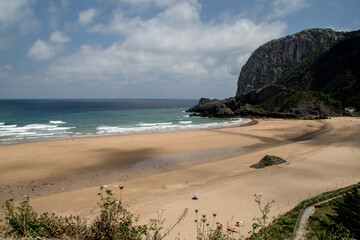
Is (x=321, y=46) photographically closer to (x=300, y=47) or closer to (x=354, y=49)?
(x=300, y=47)

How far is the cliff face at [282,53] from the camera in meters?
112

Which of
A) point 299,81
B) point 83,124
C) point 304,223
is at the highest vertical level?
point 299,81

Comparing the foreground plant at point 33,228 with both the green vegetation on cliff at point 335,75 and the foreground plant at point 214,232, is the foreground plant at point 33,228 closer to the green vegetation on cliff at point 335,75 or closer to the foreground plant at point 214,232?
the foreground plant at point 214,232

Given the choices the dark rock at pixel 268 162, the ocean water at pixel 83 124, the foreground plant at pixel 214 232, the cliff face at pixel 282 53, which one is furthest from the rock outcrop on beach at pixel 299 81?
the foreground plant at pixel 214 232

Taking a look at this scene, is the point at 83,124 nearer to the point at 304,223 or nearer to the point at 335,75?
the point at 304,223

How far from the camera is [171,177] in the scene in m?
12.5

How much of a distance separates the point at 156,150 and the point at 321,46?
403 feet

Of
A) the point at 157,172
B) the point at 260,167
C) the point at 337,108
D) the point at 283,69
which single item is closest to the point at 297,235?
the point at 260,167

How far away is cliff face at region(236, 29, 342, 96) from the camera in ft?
366

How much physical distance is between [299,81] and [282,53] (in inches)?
1353

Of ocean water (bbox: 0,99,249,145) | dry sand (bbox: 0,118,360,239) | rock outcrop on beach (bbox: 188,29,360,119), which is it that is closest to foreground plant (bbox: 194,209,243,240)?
dry sand (bbox: 0,118,360,239)

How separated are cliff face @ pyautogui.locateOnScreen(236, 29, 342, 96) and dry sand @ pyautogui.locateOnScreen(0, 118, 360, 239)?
101 meters

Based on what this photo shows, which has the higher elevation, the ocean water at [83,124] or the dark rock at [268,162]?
the ocean water at [83,124]

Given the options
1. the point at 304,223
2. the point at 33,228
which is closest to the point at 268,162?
the point at 304,223
